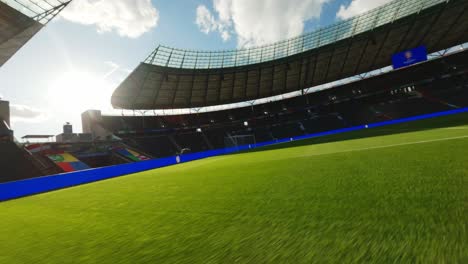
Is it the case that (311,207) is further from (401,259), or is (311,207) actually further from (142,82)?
(142,82)

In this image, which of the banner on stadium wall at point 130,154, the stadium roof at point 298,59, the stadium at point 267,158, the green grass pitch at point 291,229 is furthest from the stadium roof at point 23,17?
the green grass pitch at point 291,229

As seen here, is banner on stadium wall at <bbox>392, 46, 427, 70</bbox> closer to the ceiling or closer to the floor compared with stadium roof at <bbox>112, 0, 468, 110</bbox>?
closer to the floor

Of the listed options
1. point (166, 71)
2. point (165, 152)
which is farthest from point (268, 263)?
point (165, 152)

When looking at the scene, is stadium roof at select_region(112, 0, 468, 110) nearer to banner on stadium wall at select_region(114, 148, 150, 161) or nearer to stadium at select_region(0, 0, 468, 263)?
stadium at select_region(0, 0, 468, 263)

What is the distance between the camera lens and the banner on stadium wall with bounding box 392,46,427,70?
89.6 feet

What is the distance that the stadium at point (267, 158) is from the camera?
5.31 ft

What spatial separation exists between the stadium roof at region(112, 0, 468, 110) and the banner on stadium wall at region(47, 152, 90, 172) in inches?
442

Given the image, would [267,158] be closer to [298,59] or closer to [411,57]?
[298,59]

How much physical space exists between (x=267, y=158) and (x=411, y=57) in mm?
30071

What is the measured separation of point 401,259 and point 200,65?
34.9 m

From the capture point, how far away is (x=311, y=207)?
7.22 feet

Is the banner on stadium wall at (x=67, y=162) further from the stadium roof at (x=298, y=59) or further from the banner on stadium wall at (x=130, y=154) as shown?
the stadium roof at (x=298, y=59)

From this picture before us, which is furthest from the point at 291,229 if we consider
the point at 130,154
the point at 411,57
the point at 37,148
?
the point at 411,57

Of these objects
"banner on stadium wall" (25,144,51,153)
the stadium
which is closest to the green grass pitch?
the stadium
